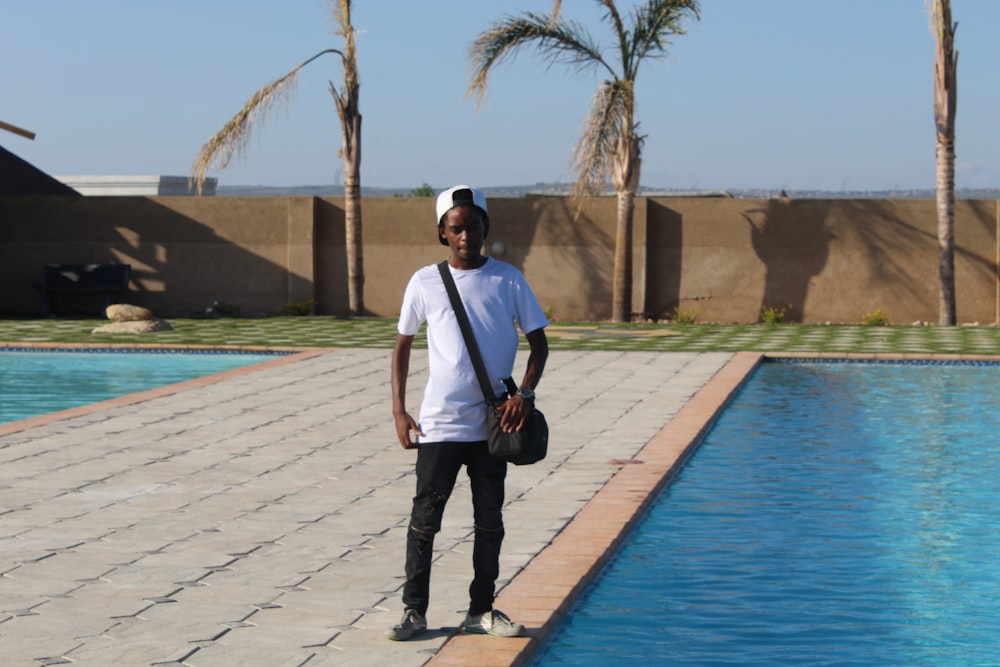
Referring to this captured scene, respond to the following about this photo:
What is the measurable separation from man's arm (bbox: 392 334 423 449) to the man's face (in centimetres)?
38

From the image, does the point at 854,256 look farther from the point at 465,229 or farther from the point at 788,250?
the point at 465,229

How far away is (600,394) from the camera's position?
13711 millimetres

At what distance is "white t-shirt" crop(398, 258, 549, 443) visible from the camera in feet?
17.5

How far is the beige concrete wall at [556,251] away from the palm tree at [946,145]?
0.71 metres

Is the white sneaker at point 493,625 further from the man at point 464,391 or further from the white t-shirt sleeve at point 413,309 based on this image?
the white t-shirt sleeve at point 413,309

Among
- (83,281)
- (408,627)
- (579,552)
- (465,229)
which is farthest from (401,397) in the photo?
(83,281)

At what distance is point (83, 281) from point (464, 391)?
2132 cm

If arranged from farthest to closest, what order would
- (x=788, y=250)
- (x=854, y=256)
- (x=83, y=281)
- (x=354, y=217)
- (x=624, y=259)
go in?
(x=83, y=281) → (x=354, y=217) → (x=788, y=250) → (x=854, y=256) → (x=624, y=259)

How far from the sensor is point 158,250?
2603cm

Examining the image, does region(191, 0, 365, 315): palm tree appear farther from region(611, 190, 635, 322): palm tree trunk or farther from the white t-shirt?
the white t-shirt

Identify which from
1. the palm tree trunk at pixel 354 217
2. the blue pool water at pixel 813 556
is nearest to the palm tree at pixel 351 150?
the palm tree trunk at pixel 354 217

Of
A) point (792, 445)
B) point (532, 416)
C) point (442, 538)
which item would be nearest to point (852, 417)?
point (792, 445)

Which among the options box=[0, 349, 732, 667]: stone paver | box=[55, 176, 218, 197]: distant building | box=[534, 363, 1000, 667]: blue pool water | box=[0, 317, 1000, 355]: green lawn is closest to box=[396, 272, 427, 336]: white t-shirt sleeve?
box=[0, 349, 732, 667]: stone paver

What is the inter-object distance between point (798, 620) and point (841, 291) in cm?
1847
